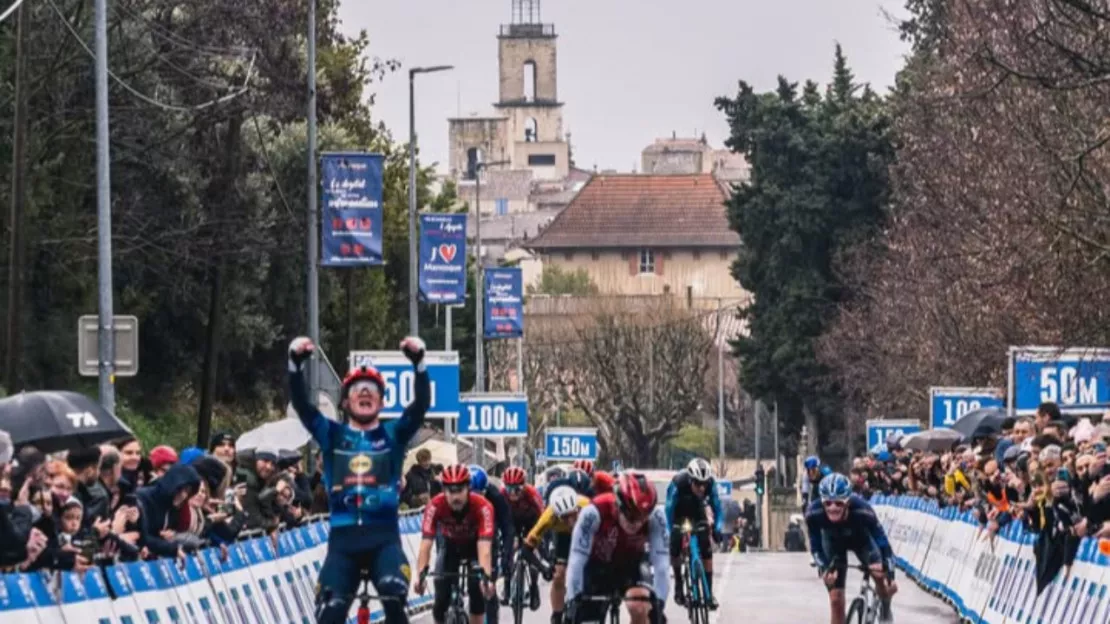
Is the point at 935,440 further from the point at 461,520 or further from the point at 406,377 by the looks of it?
the point at 461,520

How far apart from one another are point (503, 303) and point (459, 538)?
148ft

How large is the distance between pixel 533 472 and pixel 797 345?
2575 cm

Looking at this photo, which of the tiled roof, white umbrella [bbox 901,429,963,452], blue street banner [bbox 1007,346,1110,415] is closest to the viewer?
blue street banner [bbox 1007,346,1110,415]

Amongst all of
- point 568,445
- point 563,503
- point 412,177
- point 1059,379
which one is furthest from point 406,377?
point 568,445

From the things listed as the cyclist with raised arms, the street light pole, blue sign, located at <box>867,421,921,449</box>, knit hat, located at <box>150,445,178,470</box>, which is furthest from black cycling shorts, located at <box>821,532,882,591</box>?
blue sign, located at <box>867,421,921,449</box>

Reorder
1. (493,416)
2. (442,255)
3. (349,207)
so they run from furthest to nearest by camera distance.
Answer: (493,416) < (442,255) < (349,207)

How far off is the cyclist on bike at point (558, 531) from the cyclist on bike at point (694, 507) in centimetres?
96

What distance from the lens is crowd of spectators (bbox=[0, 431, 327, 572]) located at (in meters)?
16.6

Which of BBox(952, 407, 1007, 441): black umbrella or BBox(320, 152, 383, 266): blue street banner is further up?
BBox(320, 152, 383, 266): blue street banner

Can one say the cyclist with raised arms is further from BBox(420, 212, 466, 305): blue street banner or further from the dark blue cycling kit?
BBox(420, 212, 466, 305): blue street banner

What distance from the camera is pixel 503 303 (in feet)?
225

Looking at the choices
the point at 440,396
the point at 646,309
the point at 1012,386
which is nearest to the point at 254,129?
the point at 440,396

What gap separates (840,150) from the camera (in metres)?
90.7

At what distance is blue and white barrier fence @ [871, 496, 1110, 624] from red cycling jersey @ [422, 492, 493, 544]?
446cm
